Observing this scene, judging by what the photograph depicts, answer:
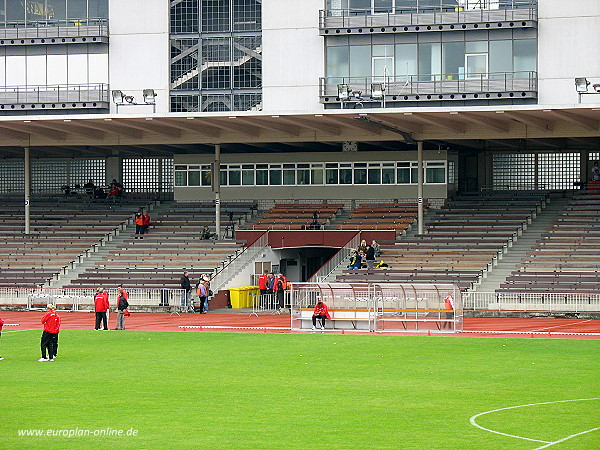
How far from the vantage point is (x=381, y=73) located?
176 ft

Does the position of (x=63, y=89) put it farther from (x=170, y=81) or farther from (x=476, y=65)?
(x=476, y=65)

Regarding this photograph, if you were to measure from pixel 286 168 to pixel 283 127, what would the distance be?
8.10 metres

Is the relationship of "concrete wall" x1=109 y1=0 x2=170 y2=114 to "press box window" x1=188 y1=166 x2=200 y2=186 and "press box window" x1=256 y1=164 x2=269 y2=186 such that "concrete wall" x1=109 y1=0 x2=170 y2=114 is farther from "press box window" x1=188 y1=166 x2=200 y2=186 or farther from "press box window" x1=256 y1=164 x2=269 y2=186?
"press box window" x1=256 y1=164 x2=269 y2=186

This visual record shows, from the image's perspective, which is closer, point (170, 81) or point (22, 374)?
point (22, 374)

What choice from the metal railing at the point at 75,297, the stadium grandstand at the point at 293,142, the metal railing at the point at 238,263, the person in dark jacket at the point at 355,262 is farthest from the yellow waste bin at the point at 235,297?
the person in dark jacket at the point at 355,262

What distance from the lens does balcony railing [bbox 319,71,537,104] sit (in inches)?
2034

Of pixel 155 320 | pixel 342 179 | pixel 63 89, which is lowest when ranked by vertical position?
pixel 155 320

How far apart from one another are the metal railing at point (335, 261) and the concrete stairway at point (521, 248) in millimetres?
6864

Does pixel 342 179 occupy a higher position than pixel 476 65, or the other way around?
pixel 476 65

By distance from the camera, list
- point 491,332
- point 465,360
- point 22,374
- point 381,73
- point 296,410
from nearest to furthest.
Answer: point 296,410
point 22,374
point 465,360
point 491,332
point 381,73

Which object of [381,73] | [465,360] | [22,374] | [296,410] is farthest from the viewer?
[381,73]

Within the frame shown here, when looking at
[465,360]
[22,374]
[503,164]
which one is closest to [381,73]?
[503,164]

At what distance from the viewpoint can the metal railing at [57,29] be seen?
56875 millimetres

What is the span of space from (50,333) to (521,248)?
89.5ft
